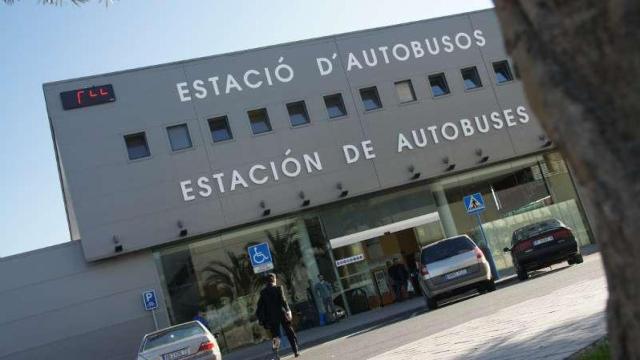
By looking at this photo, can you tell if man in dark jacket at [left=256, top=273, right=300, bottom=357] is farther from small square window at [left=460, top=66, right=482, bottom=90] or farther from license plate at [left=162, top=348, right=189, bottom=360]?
small square window at [left=460, top=66, right=482, bottom=90]

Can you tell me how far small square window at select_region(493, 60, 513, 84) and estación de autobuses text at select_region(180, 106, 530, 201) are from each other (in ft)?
4.60

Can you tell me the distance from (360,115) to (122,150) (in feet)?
28.7

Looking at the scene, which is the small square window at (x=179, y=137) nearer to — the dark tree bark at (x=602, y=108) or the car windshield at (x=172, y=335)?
the car windshield at (x=172, y=335)

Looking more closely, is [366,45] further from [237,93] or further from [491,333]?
[491,333]

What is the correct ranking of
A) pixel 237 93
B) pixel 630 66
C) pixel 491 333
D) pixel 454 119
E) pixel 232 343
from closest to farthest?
1. pixel 630 66
2. pixel 491 333
3. pixel 232 343
4. pixel 237 93
5. pixel 454 119

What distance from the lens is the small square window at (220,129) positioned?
25188mm

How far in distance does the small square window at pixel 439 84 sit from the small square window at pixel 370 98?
96.0 inches

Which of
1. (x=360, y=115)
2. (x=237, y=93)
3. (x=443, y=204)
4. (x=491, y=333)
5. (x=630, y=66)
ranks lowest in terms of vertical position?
(x=491, y=333)

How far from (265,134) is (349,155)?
10.5 ft

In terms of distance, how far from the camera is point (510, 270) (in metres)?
26.9

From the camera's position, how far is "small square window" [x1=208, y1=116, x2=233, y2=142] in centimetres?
2519

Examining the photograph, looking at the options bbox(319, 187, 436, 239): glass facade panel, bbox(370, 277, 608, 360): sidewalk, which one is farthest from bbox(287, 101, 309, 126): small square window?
bbox(370, 277, 608, 360): sidewalk

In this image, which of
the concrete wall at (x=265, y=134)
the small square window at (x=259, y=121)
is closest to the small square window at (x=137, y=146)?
the concrete wall at (x=265, y=134)

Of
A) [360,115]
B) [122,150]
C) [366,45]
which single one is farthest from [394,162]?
[122,150]
